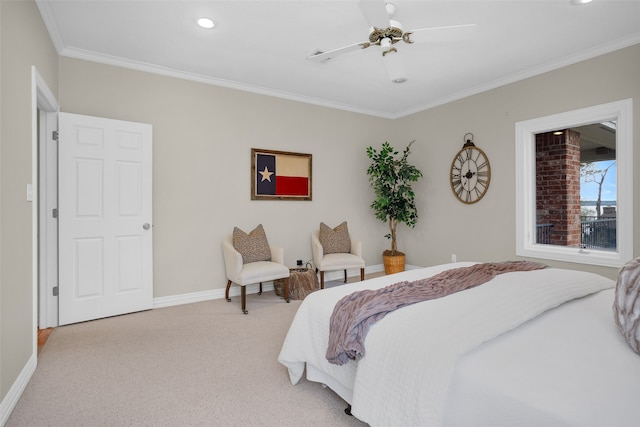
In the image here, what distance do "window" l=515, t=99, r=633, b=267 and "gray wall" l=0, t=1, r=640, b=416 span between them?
10 centimetres

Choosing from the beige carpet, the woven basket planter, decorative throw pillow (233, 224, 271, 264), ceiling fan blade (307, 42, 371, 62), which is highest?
ceiling fan blade (307, 42, 371, 62)

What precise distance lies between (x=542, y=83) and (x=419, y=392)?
3974 mm

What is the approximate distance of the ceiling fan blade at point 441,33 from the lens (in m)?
2.42

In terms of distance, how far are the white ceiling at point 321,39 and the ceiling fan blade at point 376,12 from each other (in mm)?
310

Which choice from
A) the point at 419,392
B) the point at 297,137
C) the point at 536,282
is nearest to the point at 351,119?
the point at 297,137

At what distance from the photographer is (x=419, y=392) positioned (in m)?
1.25

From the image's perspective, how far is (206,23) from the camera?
2.90 m

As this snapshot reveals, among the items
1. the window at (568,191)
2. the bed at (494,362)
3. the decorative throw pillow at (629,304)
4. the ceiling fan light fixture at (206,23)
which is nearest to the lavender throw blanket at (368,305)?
the bed at (494,362)

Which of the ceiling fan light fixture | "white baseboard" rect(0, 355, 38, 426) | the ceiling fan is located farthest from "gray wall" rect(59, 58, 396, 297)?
the ceiling fan

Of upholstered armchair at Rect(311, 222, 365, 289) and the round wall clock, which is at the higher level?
the round wall clock

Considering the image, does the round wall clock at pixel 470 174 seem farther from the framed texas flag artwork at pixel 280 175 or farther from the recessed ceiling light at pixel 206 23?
the recessed ceiling light at pixel 206 23

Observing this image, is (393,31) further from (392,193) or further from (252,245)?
(392,193)

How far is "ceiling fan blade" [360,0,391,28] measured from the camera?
7.13 ft

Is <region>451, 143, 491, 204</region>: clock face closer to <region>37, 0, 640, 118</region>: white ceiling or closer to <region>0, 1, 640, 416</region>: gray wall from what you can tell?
<region>0, 1, 640, 416</region>: gray wall
